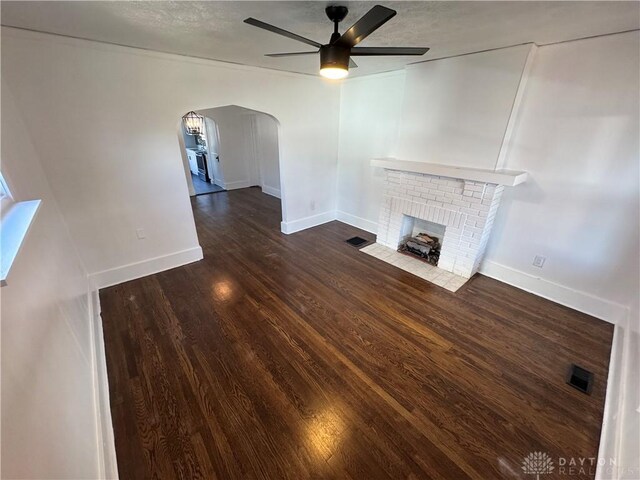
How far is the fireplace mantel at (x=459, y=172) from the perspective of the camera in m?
2.60

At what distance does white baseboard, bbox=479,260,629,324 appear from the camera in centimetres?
251

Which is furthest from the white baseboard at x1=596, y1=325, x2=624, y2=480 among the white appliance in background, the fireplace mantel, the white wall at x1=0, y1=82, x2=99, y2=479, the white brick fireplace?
the white appliance in background

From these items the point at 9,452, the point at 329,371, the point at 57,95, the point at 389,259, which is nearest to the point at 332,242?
the point at 389,259

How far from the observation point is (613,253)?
7.96ft

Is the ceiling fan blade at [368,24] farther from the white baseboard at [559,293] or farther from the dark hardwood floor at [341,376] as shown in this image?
the white baseboard at [559,293]

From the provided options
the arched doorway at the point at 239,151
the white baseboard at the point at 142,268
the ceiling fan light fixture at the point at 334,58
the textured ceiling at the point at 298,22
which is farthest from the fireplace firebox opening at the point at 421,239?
the arched doorway at the point at 239,151

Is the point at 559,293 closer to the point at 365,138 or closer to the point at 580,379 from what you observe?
the point at 580,379

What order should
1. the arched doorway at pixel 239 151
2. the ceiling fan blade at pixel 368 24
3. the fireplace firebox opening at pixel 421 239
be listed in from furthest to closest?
the arched doorway at pixel 239 151, the fireplace firebox opening at pixel 421 239, the ceiling fan blade at pixel 368 24

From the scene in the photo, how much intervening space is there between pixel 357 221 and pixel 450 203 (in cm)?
174

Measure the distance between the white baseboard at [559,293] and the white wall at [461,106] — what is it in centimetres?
124

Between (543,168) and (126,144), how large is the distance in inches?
164

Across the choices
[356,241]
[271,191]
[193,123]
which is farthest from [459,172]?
[193,123]

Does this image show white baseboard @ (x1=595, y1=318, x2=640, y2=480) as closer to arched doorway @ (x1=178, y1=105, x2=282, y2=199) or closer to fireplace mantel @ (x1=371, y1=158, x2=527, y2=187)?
fireplace mantel @ (x1=371, y1=158, x2=527, y2=187)

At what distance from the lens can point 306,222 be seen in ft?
15.0
